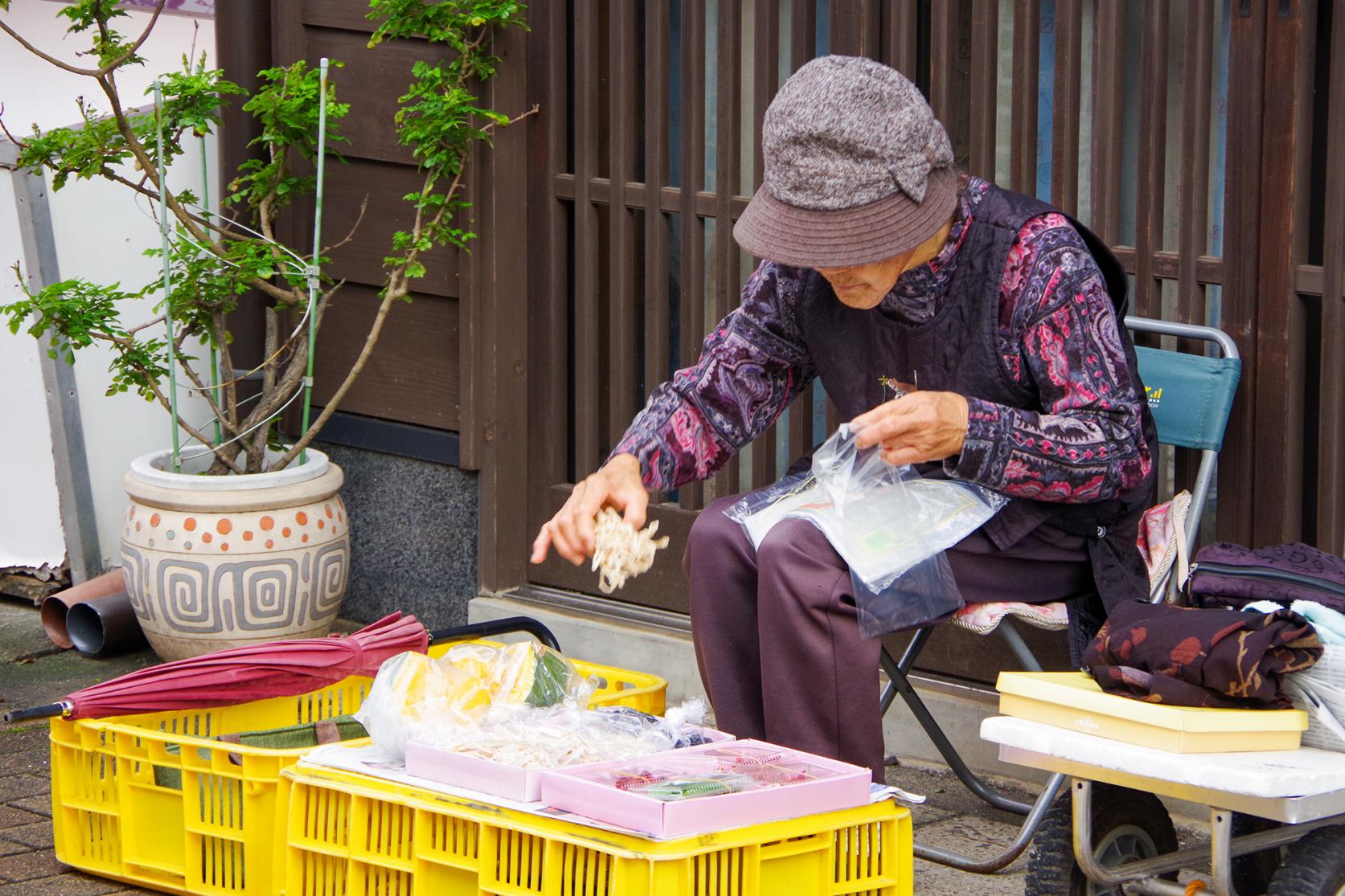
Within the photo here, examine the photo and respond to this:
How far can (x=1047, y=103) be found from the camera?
3553 mm

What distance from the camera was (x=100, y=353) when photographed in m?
5.05

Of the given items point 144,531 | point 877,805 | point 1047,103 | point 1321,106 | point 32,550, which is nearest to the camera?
point 877,805

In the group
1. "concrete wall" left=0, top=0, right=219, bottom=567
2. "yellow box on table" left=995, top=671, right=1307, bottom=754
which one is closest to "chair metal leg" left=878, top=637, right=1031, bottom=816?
"yellow box on table" left=995, top=671, right=1307, bottom=754

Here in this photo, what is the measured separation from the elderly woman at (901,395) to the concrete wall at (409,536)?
5.90 ft

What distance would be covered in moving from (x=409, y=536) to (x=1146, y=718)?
2889mm

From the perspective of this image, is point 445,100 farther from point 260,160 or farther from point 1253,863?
point 1253,863

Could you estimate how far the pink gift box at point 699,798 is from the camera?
7.39 feet

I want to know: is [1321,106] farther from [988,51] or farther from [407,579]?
[407,579]

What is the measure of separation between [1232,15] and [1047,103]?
1.46 feet

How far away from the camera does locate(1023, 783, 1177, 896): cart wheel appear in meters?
2.53

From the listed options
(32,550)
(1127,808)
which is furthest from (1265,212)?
(32,550)

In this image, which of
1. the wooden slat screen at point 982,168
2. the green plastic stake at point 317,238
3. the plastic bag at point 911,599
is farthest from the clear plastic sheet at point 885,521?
the green plastic stake at point 317,238

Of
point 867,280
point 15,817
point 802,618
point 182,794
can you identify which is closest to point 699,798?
point 802,618

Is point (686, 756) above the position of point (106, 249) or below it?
below
